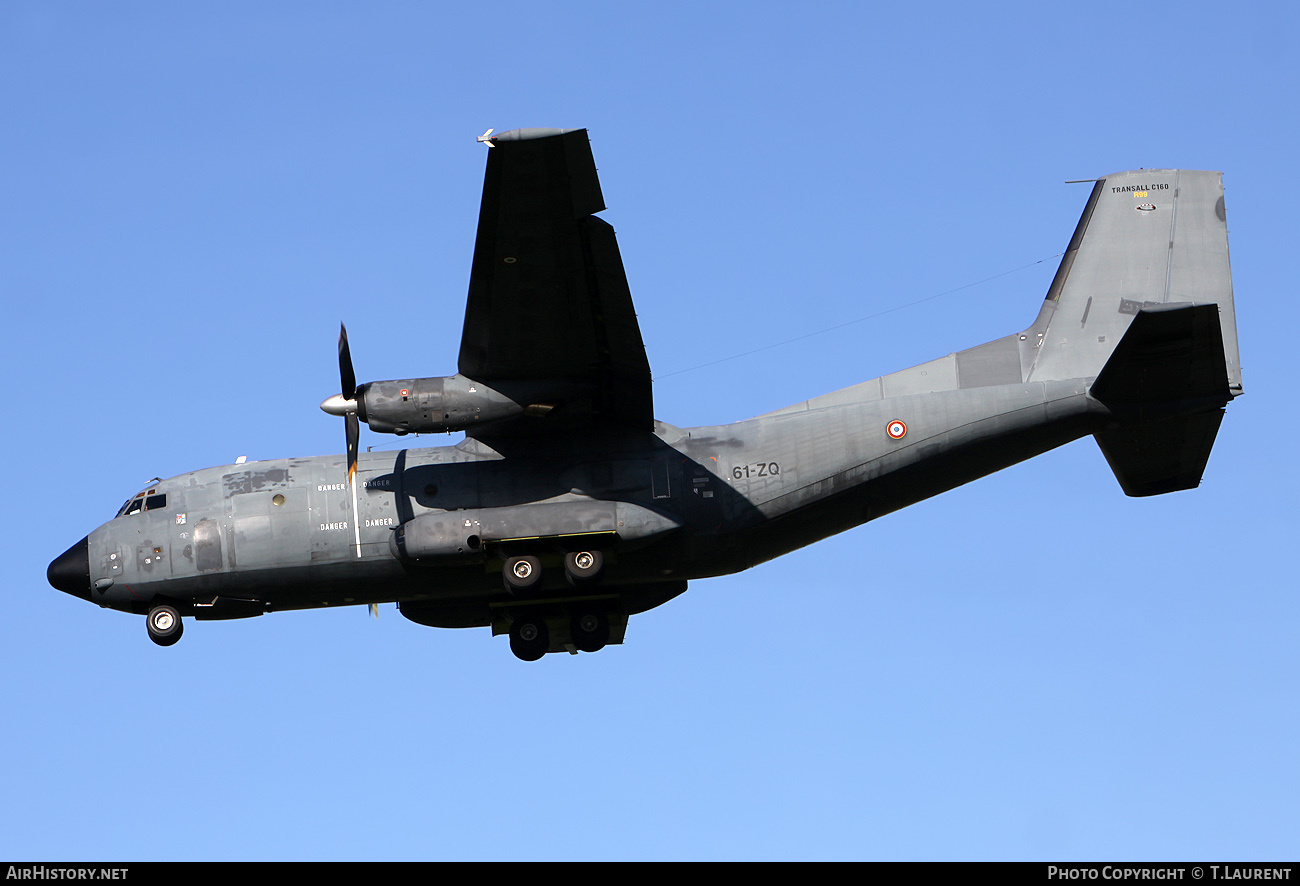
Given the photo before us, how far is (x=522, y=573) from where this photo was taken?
2264cm

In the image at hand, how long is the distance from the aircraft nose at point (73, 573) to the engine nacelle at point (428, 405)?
5573 mm

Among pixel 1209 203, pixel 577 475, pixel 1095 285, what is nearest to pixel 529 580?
pixel 577 475

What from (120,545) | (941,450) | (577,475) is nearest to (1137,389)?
(941,450)

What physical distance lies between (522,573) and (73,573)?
24.1ft

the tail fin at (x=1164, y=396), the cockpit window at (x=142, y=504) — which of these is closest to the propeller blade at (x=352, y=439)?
the cockpit window at (x=142, y=504)

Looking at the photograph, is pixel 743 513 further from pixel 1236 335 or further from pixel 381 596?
pixel 1236 335

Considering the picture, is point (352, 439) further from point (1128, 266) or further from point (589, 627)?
point (1128, 266)

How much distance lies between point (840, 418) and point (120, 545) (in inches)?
453

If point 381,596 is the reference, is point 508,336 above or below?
above

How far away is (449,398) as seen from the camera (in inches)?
859

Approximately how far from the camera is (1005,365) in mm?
23828

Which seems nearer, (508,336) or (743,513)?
(508,336)

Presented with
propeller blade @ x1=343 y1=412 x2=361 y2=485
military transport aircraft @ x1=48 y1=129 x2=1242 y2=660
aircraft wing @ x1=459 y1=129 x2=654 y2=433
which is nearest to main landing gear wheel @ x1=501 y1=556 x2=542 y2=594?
military transport aircraft @ x1=48 y1=129 x2=1242 y2=660

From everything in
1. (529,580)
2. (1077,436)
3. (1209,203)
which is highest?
(1209,203)
